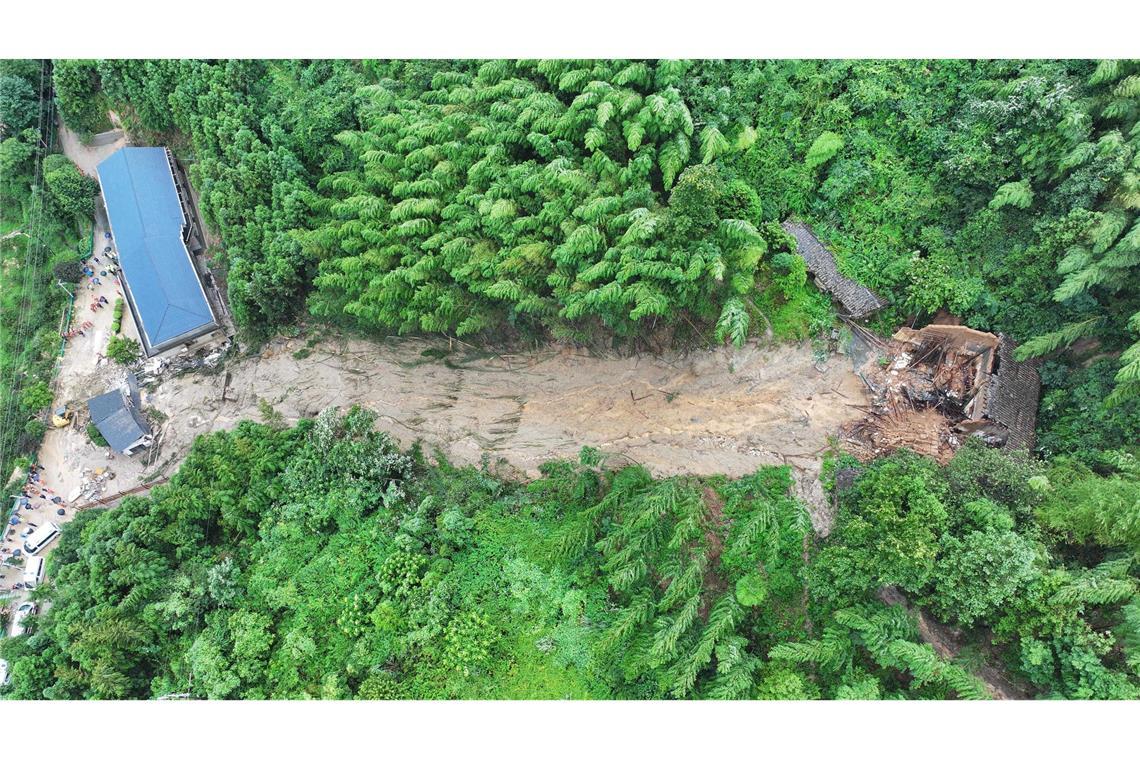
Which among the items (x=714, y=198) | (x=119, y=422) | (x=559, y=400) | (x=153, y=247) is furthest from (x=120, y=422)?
(x=714, y=198)

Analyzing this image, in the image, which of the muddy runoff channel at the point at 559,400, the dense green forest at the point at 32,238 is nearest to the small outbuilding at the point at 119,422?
the muddy runoff channel at the point at 559,400

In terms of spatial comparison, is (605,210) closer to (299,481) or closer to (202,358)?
(299,481)

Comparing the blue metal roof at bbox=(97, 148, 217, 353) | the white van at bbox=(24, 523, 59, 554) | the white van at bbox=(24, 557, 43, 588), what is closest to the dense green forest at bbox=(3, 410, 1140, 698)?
the white van at bbox=(24, 523, 59, 554)

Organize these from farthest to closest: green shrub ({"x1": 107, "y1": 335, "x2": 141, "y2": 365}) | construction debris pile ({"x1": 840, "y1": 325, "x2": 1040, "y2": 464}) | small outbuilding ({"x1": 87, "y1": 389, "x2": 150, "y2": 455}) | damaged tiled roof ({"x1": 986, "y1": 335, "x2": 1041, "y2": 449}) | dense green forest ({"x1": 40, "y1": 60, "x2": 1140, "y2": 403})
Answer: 1. green shrub ({"x1": 107, "y1": 335, "x2": 141, "y2": 365})
2. small outbuilding ({"x1": 87, "y1": 389, "x2": 150, "y2": 455})
3. construction debris pile ({"x1": 840, "y1": 325, "x2": 1040, "y2": 464})
4. damaged tiled roof ({"x1": 986, "y1": 335, "x2": 1041, "y2": 449})
5. dense green forest ({"x1": 40, "y1": 60, "x2": 1140, "y2": 403})

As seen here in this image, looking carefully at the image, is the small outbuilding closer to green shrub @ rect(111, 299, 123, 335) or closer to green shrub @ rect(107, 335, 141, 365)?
green shrub @ rect(107, 335, 141, 365)

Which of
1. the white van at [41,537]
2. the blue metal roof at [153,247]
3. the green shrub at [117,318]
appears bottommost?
the white van at [41,537]

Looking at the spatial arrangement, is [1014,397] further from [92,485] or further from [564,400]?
[92,485]

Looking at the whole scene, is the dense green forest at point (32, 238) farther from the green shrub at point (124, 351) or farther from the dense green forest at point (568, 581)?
the dense green forest at point (568, 581)
